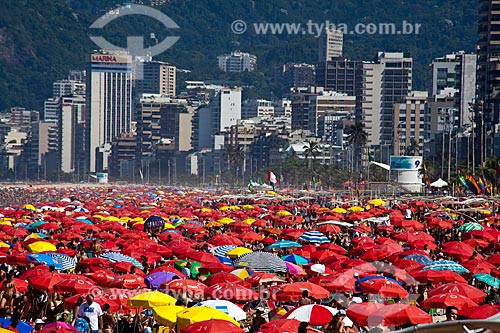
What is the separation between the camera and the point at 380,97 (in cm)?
19525

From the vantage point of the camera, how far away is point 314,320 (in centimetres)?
1725

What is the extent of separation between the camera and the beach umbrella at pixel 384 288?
20953mm

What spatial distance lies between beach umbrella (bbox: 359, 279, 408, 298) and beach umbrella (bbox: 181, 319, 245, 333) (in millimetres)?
6080

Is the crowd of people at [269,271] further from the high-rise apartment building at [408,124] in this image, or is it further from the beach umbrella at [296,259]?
the high-rise apartment building at [408,124]

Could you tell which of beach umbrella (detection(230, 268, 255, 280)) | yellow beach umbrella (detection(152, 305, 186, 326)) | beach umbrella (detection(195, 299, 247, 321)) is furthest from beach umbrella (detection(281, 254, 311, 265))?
yellow beach umbrella (detection(152, 305, 186, 326))

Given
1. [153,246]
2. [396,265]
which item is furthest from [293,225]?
[396,265]

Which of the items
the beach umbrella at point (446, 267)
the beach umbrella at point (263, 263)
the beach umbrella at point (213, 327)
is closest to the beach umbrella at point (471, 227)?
the beach umbrella at point (446, 267)

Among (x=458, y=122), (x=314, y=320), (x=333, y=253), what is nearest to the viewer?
(x=314, y=320)

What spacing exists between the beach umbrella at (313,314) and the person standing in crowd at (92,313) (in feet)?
10.7

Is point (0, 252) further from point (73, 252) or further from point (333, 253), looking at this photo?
point (333, 253)

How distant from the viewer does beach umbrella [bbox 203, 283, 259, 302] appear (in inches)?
782

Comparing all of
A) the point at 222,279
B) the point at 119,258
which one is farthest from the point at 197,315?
the point at 119,258

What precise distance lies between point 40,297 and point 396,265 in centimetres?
802

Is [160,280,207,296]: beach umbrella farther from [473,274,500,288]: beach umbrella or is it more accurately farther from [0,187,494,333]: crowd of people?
[473,274,500,288]: beach umbrella
